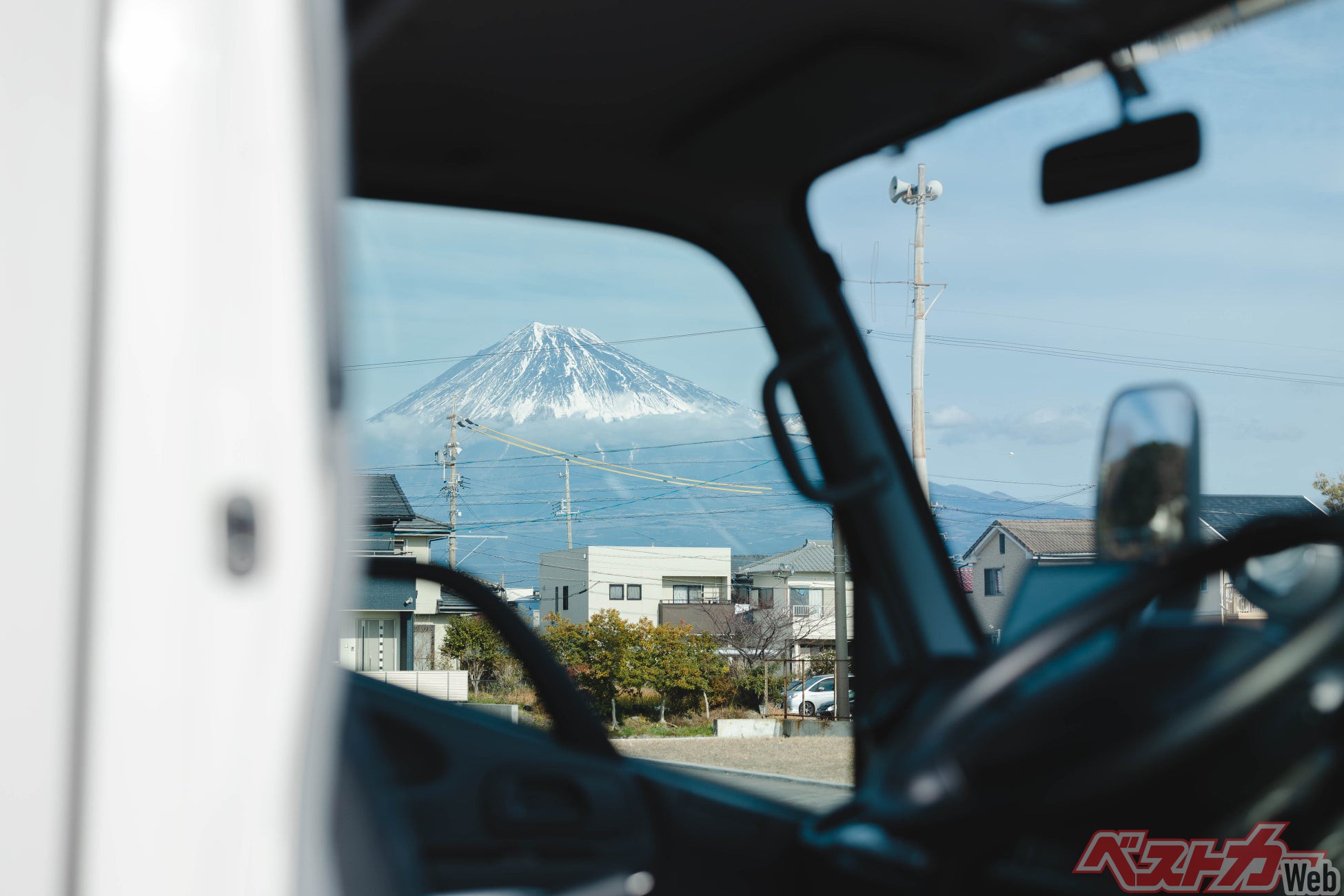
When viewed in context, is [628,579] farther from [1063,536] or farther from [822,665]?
[1063,536]

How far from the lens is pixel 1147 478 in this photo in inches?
48.3

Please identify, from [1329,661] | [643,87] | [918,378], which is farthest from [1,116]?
[918,378]

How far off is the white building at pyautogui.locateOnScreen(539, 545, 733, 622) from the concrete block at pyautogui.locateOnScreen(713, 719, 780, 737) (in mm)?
14836

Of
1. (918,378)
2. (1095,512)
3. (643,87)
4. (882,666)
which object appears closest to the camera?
(1095,512)

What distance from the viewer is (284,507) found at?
1.72ft

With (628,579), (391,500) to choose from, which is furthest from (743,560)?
(391,500)

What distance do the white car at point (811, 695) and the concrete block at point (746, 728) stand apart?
1.27m

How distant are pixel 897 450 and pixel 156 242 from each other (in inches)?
56.9

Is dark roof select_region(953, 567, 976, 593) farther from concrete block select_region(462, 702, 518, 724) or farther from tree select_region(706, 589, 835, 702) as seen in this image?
tree select_region(706, 589, 835, 702)

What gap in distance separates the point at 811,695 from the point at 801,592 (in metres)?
11.0

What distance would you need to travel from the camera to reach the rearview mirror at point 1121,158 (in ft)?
4.47

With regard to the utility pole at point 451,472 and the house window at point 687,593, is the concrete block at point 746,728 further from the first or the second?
the house window at point 687,593

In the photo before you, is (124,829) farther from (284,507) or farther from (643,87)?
(643,87)

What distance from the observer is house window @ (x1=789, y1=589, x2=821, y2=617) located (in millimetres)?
28625
